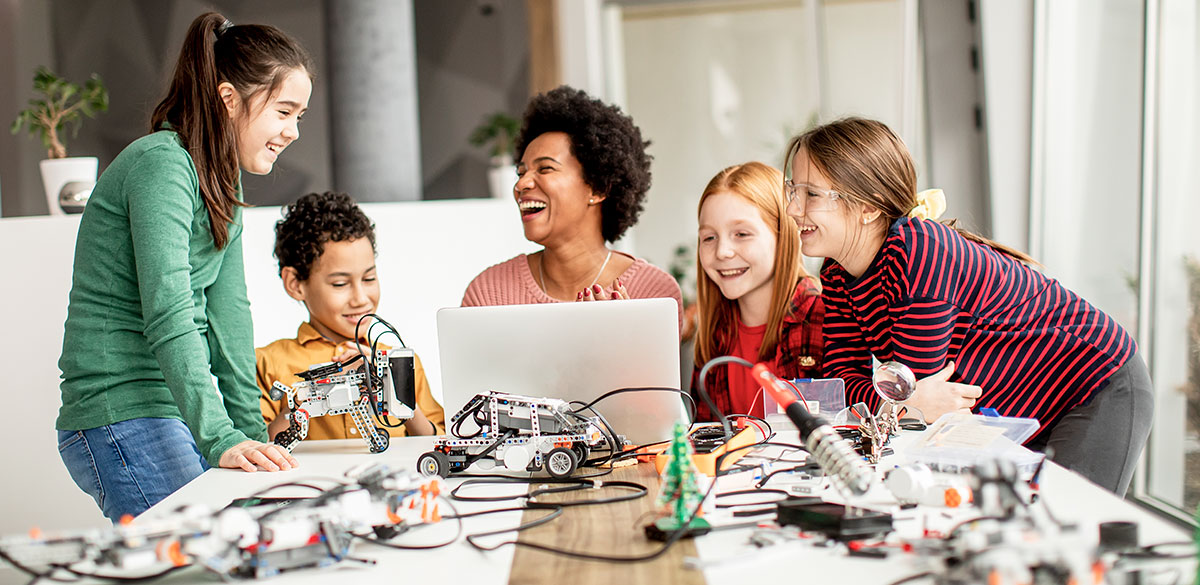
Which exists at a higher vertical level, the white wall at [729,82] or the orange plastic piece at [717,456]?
the white wall at [729,82]

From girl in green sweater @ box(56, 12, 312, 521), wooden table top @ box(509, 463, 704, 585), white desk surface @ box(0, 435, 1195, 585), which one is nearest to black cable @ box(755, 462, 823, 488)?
white desk surface @ box(0, 435, 1195, 585)

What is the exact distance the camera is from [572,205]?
2.39 metres

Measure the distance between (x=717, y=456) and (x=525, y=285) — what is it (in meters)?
1.19

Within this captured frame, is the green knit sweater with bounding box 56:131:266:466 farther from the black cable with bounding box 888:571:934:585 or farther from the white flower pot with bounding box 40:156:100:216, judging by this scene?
the white flower pot with bounding box 40:156:100:216

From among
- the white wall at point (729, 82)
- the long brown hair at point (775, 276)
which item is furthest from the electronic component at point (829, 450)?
the white wall at point (729, 82)

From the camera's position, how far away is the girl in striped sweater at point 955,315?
1.71 m

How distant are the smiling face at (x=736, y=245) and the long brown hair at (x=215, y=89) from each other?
1.02 meters

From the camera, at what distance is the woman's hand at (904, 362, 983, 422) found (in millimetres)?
1608

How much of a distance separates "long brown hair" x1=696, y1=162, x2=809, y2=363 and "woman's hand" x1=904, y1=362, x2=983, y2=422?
0.59 meters

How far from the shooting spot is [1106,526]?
0.95 m

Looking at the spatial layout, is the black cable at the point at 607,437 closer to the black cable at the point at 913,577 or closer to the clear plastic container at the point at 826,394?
the clear plastic container at the point at 826,394

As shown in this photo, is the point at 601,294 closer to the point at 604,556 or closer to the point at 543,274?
the point at 543,274

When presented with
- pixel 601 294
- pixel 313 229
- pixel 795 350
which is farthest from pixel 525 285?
pixel 795 350

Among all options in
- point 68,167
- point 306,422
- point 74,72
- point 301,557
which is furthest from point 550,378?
point 74,72
